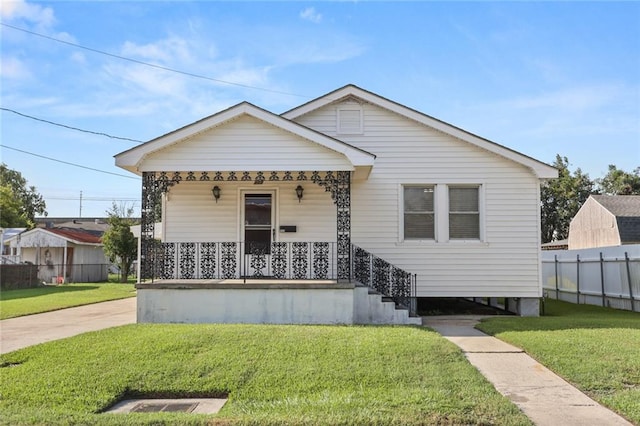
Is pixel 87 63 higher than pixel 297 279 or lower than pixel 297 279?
higher

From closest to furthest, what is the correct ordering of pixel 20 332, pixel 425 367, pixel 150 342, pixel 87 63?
pixel 425 367 < pixel 150 342 < pixel 20 332 < pixel 87 63

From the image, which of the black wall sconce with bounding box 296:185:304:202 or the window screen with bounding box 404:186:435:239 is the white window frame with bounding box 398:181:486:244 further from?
the black wall sconce with bounding box 296:185:304:202

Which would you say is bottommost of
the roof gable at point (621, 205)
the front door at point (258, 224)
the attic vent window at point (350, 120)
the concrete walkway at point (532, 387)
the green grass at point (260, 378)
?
the concrete walkway at point (532, 387)

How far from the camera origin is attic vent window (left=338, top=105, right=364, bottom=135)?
1325cm

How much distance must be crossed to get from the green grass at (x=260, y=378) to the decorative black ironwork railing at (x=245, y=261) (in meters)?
2.62

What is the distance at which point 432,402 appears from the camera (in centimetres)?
531

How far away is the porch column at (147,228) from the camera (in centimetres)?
1063

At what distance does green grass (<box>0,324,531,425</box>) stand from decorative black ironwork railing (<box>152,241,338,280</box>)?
8.61 feet

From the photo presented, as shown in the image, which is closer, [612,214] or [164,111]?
[164,111]

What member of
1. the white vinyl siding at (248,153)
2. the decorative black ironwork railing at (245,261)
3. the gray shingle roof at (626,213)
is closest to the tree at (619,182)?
the gray shingle roof at (626,213)

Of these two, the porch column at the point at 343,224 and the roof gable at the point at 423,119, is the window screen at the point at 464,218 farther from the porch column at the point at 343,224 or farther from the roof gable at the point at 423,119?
the porch column at the point at 343,224

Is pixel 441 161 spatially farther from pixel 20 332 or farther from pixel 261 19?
pixel 20 332

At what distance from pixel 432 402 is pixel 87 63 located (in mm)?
14123

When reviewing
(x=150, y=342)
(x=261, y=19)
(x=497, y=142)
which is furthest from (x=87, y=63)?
(x=497, y=142)
